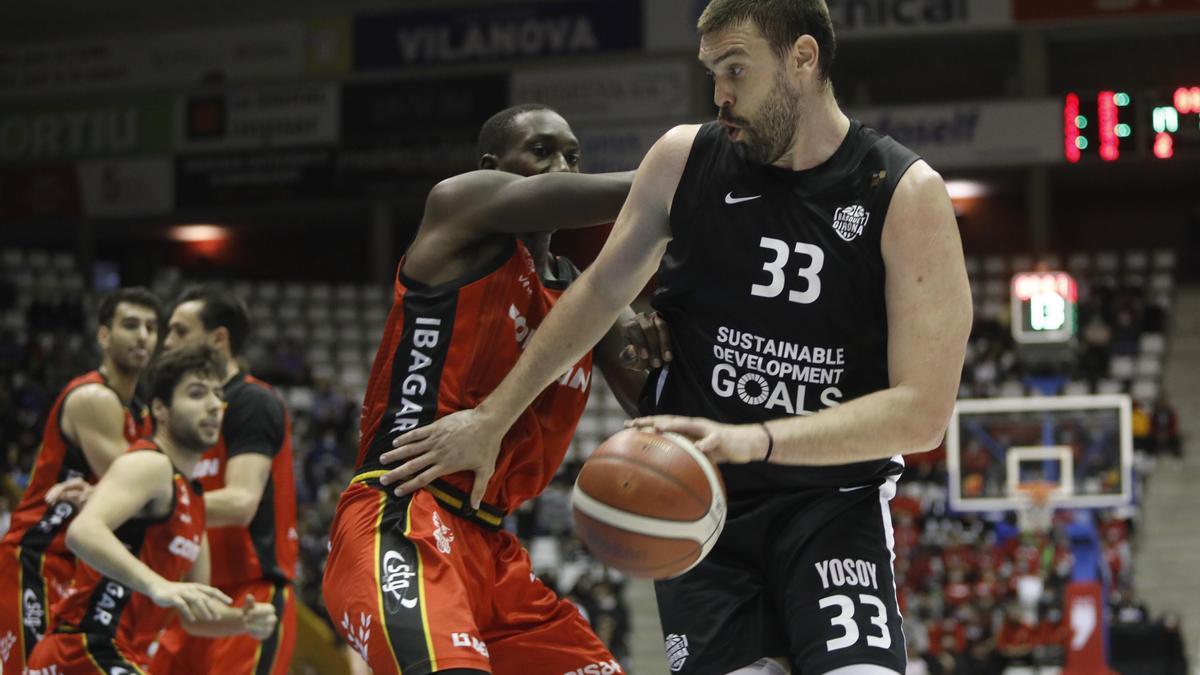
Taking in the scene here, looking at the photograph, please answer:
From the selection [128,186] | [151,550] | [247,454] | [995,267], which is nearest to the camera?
[151,550]

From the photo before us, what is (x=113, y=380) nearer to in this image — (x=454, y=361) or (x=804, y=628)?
(x=454, y=361)

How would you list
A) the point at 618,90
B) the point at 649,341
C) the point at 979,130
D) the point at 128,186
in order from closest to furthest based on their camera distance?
the point at 649,341
the point at 979,130
the point at 618,90
the point at 128,186

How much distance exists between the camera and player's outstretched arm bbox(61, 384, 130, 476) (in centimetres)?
607

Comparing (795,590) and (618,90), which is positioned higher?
(618,90)

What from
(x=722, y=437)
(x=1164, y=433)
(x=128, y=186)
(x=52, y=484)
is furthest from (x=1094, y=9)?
(x=722, y=437)

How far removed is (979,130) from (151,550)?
18765 millimetres

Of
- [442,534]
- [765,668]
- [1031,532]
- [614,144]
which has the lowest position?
[1031,532]

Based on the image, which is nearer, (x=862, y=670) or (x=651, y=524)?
(x=651, y=524)

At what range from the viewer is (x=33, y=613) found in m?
6.14

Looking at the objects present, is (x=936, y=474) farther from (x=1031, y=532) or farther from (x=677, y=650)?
(x=677, y=650)

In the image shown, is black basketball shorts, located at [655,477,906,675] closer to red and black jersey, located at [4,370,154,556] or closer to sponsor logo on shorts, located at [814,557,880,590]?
sponsor logo on shorts, located at [814,557,880,590]

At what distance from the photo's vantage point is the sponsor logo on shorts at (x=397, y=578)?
371 cm

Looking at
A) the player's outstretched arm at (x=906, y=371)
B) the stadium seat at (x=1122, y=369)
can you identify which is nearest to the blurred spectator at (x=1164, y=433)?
the stadium seat at (x=1122, y=369)

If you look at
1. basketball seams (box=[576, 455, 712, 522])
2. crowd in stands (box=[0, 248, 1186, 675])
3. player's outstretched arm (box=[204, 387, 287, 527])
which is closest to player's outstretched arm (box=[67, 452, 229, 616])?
player's outstretched arm (box=[204, 387, 287, 527])
